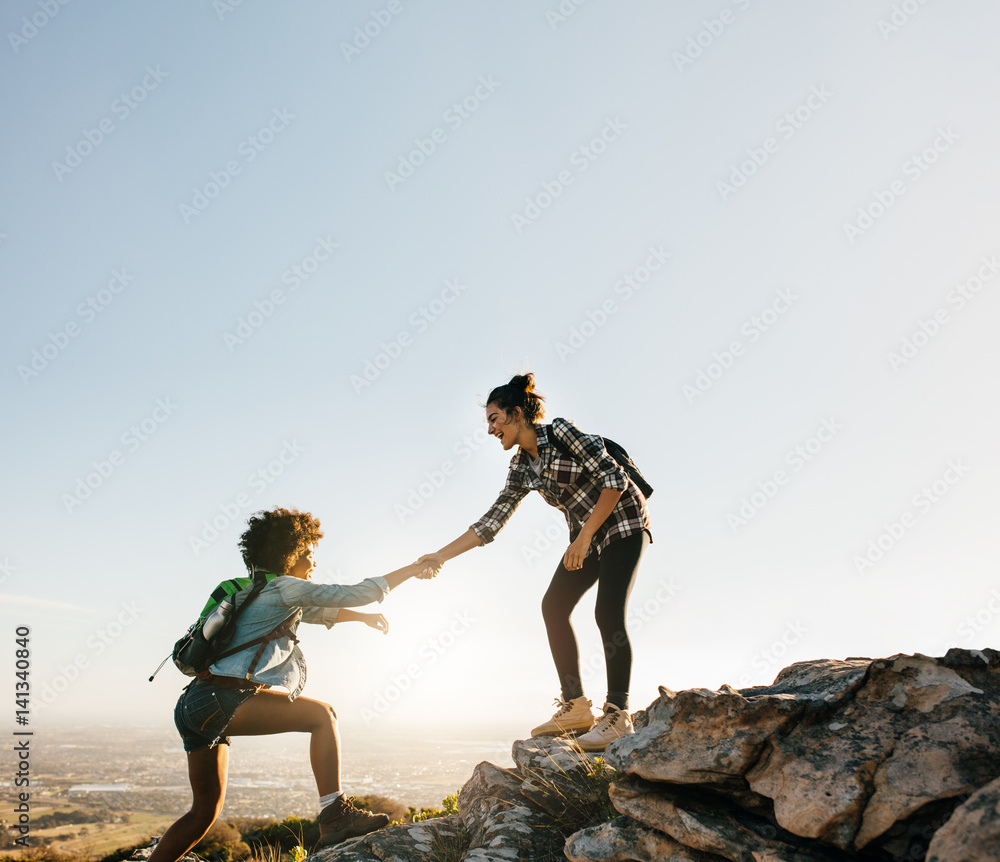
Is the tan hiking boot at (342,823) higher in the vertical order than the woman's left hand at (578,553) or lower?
lower

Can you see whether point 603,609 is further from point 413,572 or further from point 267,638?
point 267,638

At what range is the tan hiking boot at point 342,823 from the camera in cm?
461

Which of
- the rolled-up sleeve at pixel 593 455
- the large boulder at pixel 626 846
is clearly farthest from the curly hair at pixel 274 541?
the large boulder at pixel 626 846

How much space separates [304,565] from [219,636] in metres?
1.07

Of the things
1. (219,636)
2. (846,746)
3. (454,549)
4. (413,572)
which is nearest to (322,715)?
(219,636)

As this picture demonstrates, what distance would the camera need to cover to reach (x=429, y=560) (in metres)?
6.08

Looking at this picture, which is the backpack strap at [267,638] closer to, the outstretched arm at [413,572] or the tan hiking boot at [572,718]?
the outstretched arm at [413,572]

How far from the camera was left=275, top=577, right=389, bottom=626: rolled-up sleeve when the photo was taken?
4688 millimetres

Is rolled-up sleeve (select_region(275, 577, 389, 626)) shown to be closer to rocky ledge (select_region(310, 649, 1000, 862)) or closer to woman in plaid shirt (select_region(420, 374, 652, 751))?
woman in plaid shirt (select_region(420, 374, 652, 751))

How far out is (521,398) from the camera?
5641mm

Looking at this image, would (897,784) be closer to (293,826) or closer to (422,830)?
(422,830)

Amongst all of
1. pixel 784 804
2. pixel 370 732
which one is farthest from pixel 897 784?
pixel 370 732

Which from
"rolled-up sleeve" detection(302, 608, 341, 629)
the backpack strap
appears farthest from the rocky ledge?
"rolled-up sleeve" detection(302, 608, 341, 629)

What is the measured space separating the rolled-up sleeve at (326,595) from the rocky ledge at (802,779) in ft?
5.59
